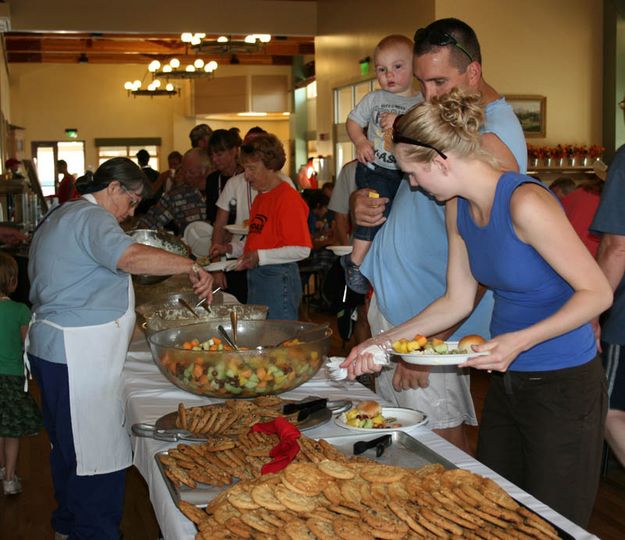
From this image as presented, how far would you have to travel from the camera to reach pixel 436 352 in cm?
165

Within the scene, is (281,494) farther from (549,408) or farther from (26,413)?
(26,413)

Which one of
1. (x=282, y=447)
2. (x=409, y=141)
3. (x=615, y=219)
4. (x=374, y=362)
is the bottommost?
(x=282, y=447)

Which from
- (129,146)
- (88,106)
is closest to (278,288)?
(129,146)

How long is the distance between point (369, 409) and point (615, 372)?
1.31 m

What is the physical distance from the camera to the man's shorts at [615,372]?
9.37ft

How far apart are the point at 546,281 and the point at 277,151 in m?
2.56

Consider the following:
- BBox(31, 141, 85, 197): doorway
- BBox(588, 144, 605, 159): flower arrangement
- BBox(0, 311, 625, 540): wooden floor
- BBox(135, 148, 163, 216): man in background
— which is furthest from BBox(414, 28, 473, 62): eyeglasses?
BBox(31, 141, 85, 197): doorway

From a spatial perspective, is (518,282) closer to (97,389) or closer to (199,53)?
(97,389)

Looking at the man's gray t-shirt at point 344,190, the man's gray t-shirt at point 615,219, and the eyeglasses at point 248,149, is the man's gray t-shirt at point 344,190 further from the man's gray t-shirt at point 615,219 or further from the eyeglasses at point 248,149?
the man's gray t-shirt at point 615,219

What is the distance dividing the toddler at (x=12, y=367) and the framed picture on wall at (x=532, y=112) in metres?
6.34

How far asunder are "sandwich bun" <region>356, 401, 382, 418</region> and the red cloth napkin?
0.27 meters

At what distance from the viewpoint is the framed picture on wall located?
8773 mm

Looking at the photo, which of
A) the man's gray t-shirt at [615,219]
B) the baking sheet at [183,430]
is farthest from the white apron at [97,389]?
the man's gray t-shirt at [615,219]

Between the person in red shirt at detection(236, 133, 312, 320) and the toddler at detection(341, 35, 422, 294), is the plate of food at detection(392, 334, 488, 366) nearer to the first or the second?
the toddler at detection(341, 35, 422, 294)
